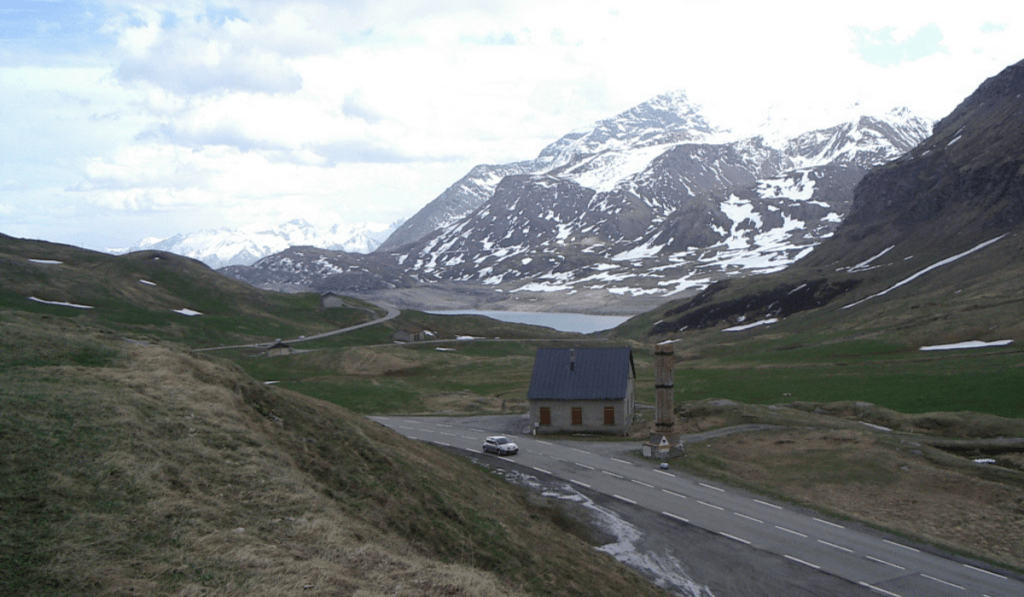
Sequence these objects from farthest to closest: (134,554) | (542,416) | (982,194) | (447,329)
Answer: (982,194) → (447,329) → (542,416) → (134,554)

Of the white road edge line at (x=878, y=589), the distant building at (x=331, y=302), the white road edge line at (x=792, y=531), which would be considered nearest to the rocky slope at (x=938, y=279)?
the white road edge line at (x=792, y=531)

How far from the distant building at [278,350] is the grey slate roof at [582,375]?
2730 inches

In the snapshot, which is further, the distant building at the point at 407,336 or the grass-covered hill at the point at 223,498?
the distant building at the point at 407,336

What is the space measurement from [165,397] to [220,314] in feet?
443

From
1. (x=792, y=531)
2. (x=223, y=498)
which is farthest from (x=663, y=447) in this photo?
(x=223, y=498)

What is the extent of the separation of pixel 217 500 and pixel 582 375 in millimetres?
42879

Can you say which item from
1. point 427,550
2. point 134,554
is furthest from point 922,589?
point 134,554

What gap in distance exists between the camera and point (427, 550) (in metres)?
20.2

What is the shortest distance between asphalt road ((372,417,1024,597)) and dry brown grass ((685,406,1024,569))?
2.07 m

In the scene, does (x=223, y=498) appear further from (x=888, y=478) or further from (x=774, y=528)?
(x=888, y=478)

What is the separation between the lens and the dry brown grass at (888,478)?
32000 millimetres

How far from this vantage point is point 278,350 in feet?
381

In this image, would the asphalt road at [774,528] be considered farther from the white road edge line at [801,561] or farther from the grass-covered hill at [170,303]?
the grass-covered hill at [170,303]

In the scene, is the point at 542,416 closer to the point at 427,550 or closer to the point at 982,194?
the point at 427,550
